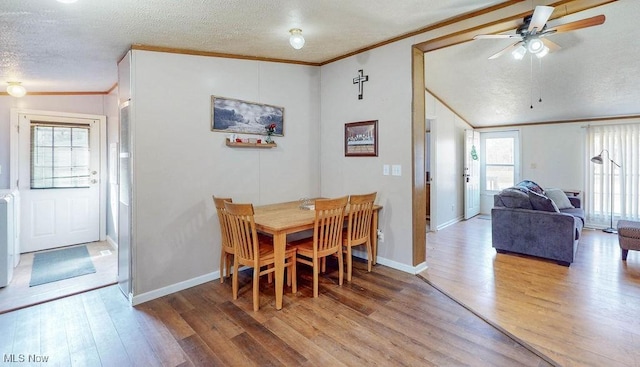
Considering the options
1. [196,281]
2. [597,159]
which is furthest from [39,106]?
[597,159]

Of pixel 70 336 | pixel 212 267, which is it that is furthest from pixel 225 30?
pixel 70 336

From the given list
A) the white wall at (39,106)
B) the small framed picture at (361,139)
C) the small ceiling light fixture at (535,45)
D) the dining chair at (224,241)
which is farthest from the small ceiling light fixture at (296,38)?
the white wall at (39,106)

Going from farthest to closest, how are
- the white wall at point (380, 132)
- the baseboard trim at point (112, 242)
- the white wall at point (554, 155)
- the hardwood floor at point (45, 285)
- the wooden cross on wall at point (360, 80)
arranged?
the white wall at point (554, 155), the baseboard trim at point (112, 242), the wooden cross on wall at point (360, 80), the white wall at point (380, 132), the hardwood floor at point (45, 285)

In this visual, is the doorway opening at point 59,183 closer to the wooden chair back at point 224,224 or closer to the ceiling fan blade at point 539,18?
the wooden chair back at point 224,224

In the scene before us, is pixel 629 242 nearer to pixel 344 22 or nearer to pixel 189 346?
pixel 344 22

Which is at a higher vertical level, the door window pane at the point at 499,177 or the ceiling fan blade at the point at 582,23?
the ceiling fan blade at the point at 582,23

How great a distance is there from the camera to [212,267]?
10.6ft

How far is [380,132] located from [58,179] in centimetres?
465

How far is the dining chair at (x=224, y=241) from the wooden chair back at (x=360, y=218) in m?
1.18

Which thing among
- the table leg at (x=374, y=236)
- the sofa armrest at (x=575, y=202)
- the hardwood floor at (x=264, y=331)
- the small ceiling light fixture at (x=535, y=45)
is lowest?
the hardwood floor at (x=264, y=331)

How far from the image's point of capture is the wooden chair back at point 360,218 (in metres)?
3.04

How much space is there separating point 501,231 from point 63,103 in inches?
255

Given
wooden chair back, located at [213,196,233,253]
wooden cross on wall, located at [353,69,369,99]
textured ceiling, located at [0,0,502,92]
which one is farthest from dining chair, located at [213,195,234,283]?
wooden cross on wall, located at [353,69,369,99]

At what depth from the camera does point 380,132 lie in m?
3.50
